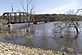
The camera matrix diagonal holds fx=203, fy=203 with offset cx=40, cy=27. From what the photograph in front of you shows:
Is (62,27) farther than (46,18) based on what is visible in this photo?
No

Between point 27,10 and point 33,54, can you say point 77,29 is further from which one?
point 33,54

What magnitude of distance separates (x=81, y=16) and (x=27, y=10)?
10.5 metres

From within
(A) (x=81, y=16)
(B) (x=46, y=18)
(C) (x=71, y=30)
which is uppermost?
(A) (x=81, y=16)

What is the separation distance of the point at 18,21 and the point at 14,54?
5942 cm

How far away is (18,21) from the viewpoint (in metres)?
67.6

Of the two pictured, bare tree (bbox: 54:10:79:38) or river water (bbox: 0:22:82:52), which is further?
bare tree (bbox: 54:10:79:38)

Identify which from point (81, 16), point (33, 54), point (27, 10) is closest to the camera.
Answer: point (33, 54)

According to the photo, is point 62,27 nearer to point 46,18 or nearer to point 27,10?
point 27,10

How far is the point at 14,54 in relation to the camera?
340 inches

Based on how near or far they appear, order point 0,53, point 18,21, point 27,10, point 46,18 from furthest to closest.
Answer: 1. point 46,18
2. point 18,21
3. point 27,10
4. point 0,53

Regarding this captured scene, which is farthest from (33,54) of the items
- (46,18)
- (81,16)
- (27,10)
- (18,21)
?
(46,18)

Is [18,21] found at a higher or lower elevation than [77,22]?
lower

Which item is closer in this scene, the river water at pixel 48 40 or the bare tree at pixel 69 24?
the river water at pixel 48 40

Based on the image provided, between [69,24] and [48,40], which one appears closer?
[48,40]
